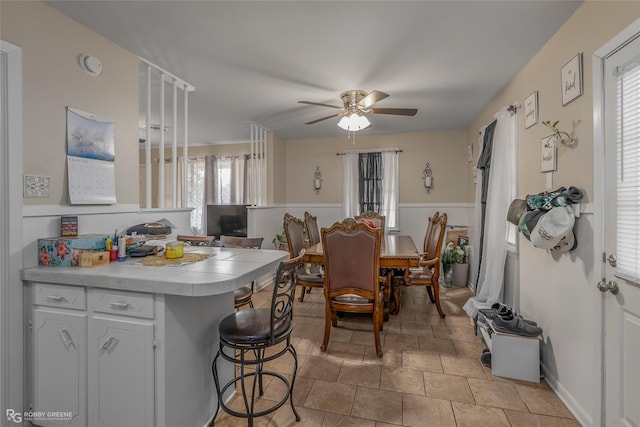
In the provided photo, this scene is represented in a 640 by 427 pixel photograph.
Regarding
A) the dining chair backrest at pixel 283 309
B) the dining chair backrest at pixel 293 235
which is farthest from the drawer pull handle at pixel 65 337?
the dining chair backrest at pixel 293 235

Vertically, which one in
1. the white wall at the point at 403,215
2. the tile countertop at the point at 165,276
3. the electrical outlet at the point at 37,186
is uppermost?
the electrical outlet at the point at 37,186

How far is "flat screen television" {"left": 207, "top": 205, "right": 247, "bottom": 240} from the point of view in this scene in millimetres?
4719

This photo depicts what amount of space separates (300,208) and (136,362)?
4.34m

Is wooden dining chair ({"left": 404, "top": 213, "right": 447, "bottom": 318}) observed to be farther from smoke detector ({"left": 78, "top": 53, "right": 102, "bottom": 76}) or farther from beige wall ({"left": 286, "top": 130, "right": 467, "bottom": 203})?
smoke detector ({"left": 78, "top": 53, "right": 102, "bottom": 76})

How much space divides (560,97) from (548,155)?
0.39 meters

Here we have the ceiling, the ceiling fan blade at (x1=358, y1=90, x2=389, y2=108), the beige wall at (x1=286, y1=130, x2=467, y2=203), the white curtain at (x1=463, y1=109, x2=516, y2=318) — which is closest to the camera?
the ceiling

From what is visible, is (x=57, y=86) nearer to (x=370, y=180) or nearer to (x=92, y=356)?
(x=92, y=356)

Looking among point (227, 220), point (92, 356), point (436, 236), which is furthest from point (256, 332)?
point (227, 220)

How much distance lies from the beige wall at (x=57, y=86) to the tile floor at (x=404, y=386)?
6.25 ft

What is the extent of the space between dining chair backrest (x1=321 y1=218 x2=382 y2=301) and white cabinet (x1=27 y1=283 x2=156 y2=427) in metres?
1.43

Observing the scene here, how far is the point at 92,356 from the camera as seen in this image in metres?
1.42

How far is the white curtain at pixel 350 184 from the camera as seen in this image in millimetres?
5285

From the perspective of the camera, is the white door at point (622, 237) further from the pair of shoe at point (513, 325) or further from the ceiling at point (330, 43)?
the ceiling at point (330, 43)

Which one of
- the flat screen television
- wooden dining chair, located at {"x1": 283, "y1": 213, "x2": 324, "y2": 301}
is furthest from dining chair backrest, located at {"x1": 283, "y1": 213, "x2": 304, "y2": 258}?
the flat screen television
